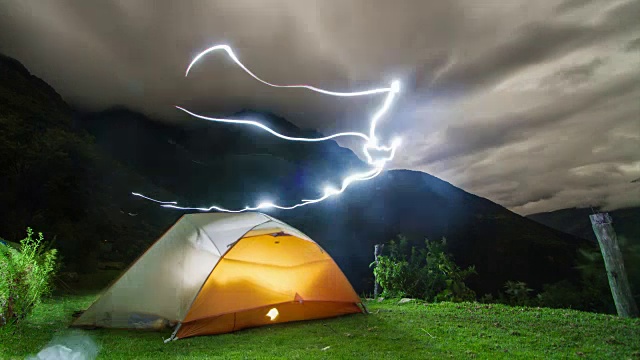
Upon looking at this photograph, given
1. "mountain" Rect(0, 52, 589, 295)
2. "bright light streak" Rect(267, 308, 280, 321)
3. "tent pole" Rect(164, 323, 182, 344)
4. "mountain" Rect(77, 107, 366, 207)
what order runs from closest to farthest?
"tent pole" Rect(164, 323, 182, 344) < "bright light streak" Rect(267, 308, 280, 321) < "mountain" Rect(0, 52, 589, 295) < "mountain" Rect(77, 107, 366, 207)

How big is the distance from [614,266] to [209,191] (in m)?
58.8

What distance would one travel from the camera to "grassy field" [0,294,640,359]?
4.37 metres

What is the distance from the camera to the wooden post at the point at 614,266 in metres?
6.05

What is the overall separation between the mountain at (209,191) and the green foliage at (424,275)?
1484cm

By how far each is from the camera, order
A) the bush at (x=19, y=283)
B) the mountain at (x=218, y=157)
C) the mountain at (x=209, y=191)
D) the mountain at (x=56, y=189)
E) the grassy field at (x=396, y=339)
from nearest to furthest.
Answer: the grassy field at (x=396, y=339)
the bush at (x=19, y=283)
the mountain at (x=56, y=189)
the mountain at (x=209, y=191)
the mountain at (x=218, y=157)

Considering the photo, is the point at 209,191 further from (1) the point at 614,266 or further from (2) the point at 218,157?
(1) the point at 614,266

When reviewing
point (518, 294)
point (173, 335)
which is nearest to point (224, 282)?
point (173, 335)

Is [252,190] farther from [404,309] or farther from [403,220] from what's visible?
[404,309]

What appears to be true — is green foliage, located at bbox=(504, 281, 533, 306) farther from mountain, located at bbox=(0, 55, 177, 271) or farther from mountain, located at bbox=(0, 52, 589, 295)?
mountain, located at bbox=(0, 52, 589, 295)

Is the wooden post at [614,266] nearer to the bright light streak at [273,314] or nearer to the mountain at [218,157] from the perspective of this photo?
the bright light streak at [273,314]

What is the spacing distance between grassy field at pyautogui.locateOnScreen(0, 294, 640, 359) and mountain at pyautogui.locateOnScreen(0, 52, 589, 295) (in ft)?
44.7

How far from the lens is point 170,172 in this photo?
6425 cm

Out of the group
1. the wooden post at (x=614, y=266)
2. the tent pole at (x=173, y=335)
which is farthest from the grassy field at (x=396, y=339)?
the wooden post at (x=614, y=266)

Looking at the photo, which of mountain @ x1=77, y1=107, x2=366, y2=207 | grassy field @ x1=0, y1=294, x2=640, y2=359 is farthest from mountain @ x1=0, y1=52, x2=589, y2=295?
grassy field @ x1=0, y1=294, x2=640, y2=359
